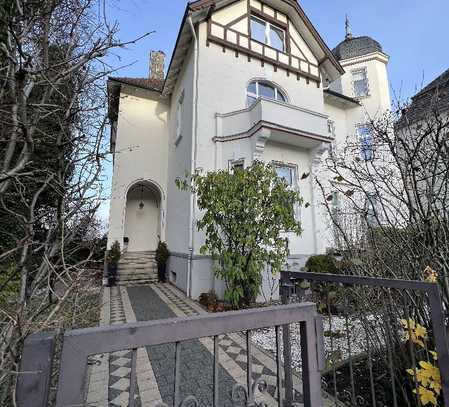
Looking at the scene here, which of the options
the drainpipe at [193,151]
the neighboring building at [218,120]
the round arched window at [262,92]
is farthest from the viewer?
the round arched window at [262,92]

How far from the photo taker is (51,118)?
9.00 ft

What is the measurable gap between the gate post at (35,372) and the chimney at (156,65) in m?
16.8

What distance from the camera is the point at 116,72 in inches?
102

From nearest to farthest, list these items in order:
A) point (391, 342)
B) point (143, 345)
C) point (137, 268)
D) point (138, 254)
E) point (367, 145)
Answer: point (143, 345), point (391, 342), point (367, 145), point (137, 268), point (138, 254)

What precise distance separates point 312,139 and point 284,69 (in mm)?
3647

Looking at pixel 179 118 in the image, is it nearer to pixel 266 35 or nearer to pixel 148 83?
pixel 148 83

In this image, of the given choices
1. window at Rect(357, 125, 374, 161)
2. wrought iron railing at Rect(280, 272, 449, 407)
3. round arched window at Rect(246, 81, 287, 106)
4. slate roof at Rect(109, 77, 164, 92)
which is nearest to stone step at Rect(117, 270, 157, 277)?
round arched window at Rect(246, 81, 287, 106)

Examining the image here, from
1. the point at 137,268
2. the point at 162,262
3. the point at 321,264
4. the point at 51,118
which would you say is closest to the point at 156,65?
the point at 162,262

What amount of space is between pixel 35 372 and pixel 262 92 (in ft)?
A: 35.4

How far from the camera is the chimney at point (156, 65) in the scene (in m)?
15.4

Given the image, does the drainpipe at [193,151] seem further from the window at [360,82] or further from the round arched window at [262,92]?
the window at [360,82]

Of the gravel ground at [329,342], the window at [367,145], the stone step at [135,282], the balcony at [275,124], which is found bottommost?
the gravel ground at [329,342]

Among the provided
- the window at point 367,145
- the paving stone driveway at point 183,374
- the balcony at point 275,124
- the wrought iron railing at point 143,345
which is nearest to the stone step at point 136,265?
the paving stone driveway at point 183,374

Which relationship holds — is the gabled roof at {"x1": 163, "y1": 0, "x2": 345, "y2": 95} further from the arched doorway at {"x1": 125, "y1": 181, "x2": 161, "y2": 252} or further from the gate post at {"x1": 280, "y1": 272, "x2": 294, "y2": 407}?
the gate post at {"x1": 280, "y1": 272, "x2": 294, "y2": 407}
